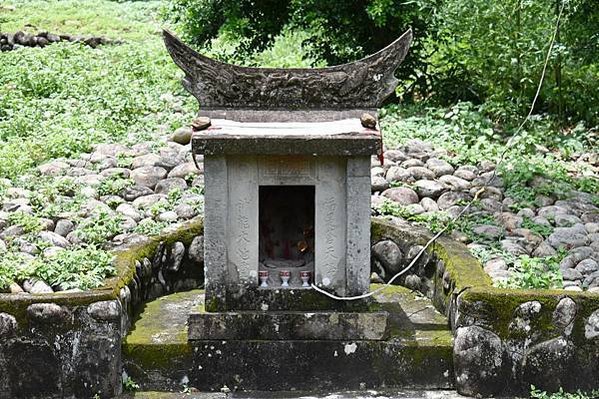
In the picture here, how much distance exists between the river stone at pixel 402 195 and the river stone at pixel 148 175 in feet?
6.40

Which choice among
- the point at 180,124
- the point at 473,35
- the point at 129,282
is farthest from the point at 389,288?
the point at 473,35

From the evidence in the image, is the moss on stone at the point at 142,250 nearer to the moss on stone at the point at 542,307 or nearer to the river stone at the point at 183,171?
the river stone at the point at 183,171

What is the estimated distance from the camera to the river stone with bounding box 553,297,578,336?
6.34m

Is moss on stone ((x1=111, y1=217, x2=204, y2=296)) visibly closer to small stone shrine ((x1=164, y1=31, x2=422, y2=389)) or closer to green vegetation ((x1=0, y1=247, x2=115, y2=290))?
green vegetation ((x1=0, y1=247, x2=115, y2=290))

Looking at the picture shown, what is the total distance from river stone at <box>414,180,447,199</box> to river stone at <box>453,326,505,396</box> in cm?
260

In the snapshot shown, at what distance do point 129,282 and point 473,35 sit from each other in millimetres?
6116

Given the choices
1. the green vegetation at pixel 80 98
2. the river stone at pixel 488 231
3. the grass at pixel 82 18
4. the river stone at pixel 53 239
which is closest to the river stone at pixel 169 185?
the green vegetation at pixel 80 98

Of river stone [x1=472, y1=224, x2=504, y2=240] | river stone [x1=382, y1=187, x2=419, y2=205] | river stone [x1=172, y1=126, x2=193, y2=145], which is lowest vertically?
river stone [x1=472, y1=224, x2=504, y2=240]

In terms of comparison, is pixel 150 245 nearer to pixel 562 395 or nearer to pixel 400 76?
pixel 562 395

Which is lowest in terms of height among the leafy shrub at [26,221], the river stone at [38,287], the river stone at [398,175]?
the river stone at [38,287]

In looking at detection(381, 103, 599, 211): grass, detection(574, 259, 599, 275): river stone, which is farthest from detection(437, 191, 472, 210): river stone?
detection(574, 259, 599, 275): river stone

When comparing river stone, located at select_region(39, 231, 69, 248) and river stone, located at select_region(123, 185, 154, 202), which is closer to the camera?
river stone, located at select_region(39, 231, 69, 248)

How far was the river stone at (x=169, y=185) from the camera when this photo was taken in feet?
29.3

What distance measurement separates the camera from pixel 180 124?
10.8m
